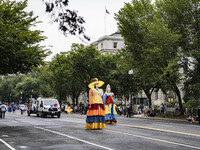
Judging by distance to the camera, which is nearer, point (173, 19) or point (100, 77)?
point (173, 19)

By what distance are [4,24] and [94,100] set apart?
26.6ft

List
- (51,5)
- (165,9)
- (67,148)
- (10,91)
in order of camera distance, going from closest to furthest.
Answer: (51,5) → (67,148) → (165,9) → (10,91)

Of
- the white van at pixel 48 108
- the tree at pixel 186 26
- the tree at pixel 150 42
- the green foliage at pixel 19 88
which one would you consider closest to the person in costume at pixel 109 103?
the tree at pixel 150 42

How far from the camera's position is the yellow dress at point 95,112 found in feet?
46.2

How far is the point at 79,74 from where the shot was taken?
5494 cm

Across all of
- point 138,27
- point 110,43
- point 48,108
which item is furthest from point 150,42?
point 110,43

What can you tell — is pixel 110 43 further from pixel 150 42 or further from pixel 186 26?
pixel 150 42

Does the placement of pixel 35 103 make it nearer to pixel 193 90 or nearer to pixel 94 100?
pixel 193 90

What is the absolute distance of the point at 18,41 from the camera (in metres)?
19.1

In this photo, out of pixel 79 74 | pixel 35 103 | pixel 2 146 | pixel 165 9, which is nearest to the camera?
pixel 2 146

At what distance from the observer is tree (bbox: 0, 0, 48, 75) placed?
18562 mm

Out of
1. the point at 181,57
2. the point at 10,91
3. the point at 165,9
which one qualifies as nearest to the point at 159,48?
the point at 181,57

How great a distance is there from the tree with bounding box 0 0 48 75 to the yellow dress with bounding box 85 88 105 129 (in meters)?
6.86

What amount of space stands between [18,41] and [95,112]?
791 centimetres
